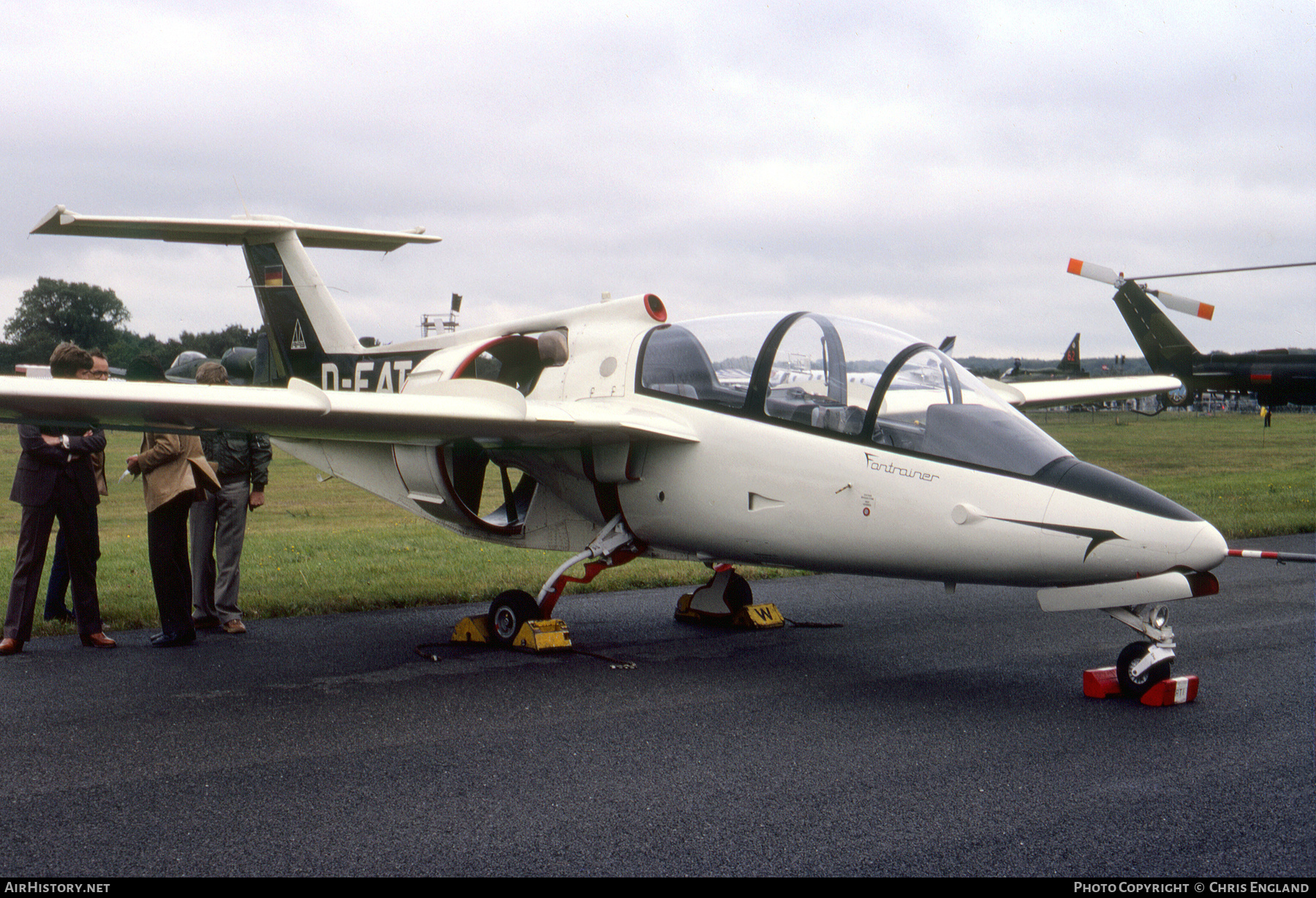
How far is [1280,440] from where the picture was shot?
43094mm

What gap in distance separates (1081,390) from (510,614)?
7.10 m

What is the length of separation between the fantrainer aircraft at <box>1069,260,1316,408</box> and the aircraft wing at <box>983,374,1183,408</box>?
12542 millimetres

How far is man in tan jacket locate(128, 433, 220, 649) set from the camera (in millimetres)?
7348

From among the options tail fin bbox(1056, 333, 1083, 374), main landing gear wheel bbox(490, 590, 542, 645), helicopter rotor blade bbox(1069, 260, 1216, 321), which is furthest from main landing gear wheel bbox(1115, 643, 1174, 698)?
tail fin bbox(1056, 333, 1083, 374)

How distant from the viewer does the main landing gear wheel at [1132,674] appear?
5.47 m

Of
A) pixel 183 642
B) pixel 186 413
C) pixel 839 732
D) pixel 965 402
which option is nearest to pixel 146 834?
pixel 186 413

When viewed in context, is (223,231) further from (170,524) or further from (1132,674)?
(1132,674)

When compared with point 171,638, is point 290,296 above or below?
above

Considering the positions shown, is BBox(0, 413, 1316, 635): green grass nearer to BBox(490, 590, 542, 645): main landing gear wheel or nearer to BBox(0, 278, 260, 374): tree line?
BBox(490, 590, 542, 645): main landing gear wheel

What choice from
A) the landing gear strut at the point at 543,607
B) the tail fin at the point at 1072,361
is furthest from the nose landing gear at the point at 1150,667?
the tail fin at the point at 1072,361

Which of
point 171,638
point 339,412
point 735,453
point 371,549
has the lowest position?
point 371,549

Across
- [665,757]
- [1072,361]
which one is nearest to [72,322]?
[1072,361]

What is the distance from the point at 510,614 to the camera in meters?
7.21

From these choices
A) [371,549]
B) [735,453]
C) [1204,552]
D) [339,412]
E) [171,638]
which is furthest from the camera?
[371,549]
